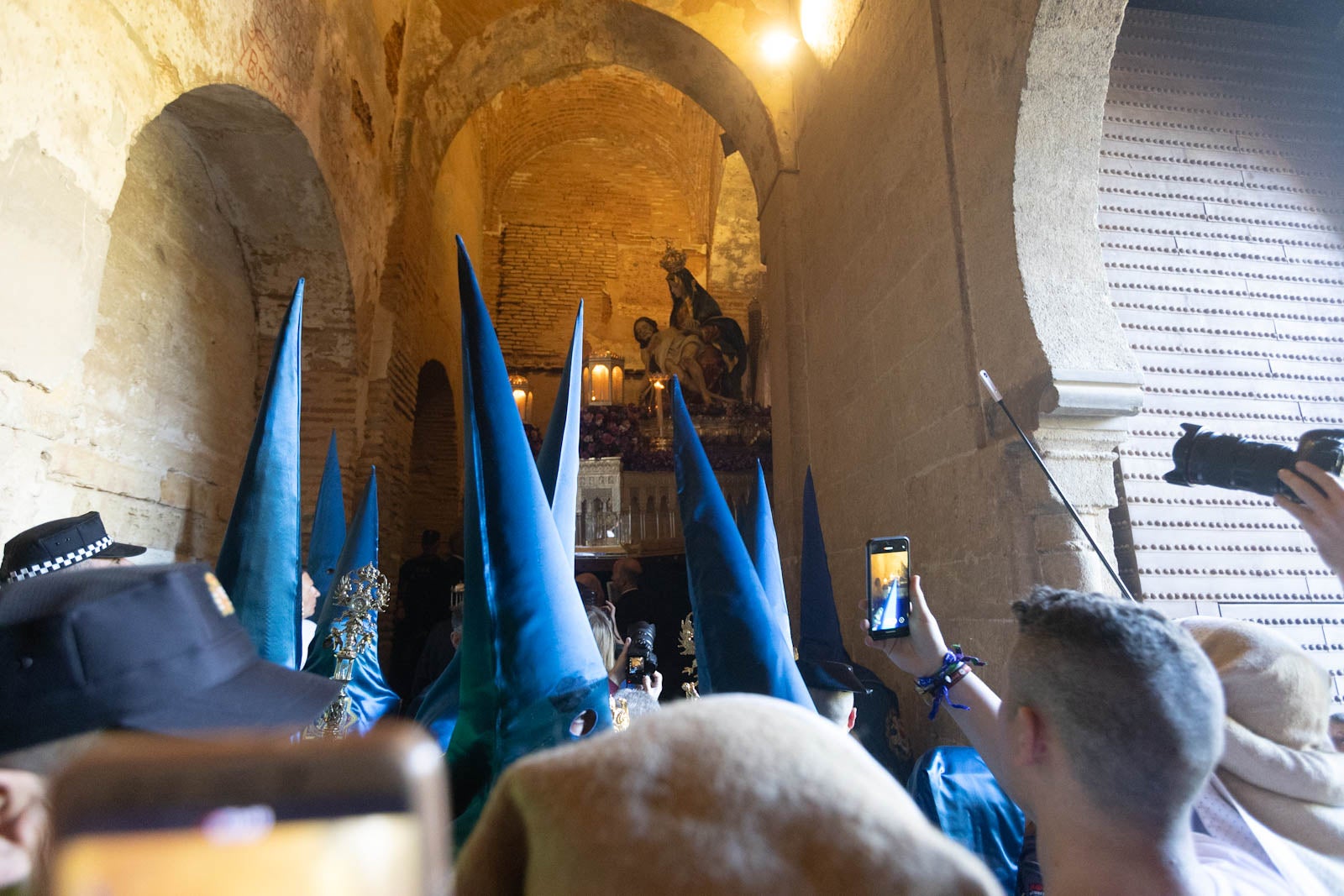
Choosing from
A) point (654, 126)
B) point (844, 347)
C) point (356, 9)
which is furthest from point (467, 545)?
point (654, 126)

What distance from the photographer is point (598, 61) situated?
22.4ft

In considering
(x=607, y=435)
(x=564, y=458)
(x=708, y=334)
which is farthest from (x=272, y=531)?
(x=708, y=334)

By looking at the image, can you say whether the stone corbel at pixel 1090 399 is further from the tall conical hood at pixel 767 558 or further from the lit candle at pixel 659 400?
the lit candle at pixel 659 400

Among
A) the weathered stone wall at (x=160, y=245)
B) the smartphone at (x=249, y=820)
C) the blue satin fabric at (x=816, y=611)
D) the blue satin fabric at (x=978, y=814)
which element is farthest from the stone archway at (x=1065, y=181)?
the weathered stone wall at (x=160, y=245)

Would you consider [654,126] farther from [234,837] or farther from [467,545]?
[234,837]

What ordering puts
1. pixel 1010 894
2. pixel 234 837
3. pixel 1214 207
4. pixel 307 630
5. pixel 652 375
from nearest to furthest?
pixel 234 837 < pixel 1010 894 < pixel 307 630 < pixel 1214 207 < pixel 652 375

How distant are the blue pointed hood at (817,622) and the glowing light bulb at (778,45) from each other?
4122 millimetres

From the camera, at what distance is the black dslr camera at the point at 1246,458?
1.35 m

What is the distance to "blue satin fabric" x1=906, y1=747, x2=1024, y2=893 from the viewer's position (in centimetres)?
214

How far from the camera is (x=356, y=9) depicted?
5074mm

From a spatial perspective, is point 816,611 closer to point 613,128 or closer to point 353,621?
point 353,621

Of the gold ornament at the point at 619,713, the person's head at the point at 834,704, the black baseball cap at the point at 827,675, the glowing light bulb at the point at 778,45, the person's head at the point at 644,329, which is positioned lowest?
the person's head at the point at 834,704

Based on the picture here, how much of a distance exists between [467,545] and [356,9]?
5.33 metres

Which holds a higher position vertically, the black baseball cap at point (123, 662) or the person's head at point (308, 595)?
the black baseball cap at point (123, 662)
